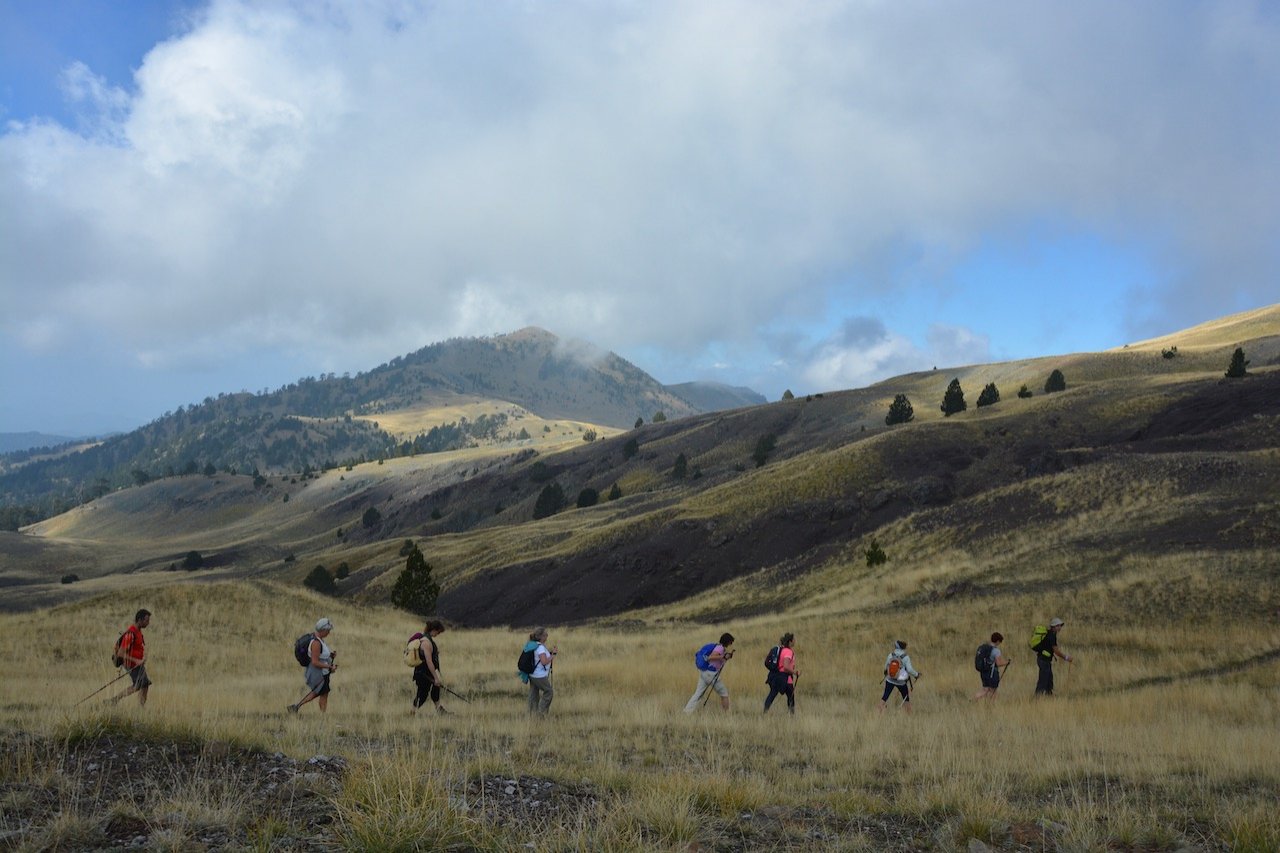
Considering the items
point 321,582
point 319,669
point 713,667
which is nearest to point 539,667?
point 713,667

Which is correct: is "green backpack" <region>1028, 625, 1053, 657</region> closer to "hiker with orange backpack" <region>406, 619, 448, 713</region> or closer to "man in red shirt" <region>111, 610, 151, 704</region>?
"hiker with orange backpack" <region>406, 619, 448, 713</region>

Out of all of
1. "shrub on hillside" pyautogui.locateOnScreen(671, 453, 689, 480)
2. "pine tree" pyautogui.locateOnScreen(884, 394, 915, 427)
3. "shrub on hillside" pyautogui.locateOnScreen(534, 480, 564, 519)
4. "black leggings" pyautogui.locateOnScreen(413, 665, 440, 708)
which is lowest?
"black leggings" pyautogui.locateOnScreen(413, 665, 440, 708)

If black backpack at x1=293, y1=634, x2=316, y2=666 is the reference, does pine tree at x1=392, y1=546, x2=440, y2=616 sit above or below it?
below

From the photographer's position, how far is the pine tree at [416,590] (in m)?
52.9

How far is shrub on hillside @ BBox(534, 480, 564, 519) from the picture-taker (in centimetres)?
10200

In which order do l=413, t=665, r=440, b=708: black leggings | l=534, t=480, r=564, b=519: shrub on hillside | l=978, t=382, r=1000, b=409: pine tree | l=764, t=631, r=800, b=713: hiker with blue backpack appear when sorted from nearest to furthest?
l=413, t=665, r=440, b=708: black leggings
l=764, t=631, r=800, b=713: hiker with blue backpack
l=978, t=382, r=1000, b=409: pine tree
l=534, t=480, r=564, b=519: shrub on hillside

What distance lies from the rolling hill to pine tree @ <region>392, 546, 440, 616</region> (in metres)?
4.80

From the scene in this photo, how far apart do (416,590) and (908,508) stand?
33.1 m

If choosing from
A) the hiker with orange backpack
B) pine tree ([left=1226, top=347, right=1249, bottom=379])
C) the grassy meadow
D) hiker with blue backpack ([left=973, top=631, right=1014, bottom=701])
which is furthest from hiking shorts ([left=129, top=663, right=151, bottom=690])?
pine tree ([left=1226, top=347, right=1249, bottom=379])

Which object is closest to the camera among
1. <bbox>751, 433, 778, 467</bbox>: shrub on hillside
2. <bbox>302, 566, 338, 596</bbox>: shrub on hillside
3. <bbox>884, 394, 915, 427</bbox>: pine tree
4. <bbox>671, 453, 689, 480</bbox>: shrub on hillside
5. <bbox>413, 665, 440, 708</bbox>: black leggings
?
<bbox>413, 665, 440, 708</bbox>: black leggings

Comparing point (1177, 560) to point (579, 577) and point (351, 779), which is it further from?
point (579, 577)

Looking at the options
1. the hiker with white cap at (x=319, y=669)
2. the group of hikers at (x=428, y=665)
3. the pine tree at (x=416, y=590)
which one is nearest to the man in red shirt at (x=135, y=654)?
the group of hikers at (x=428, y=665)

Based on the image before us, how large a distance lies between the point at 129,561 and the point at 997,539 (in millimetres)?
136925

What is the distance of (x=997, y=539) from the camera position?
39531mm
